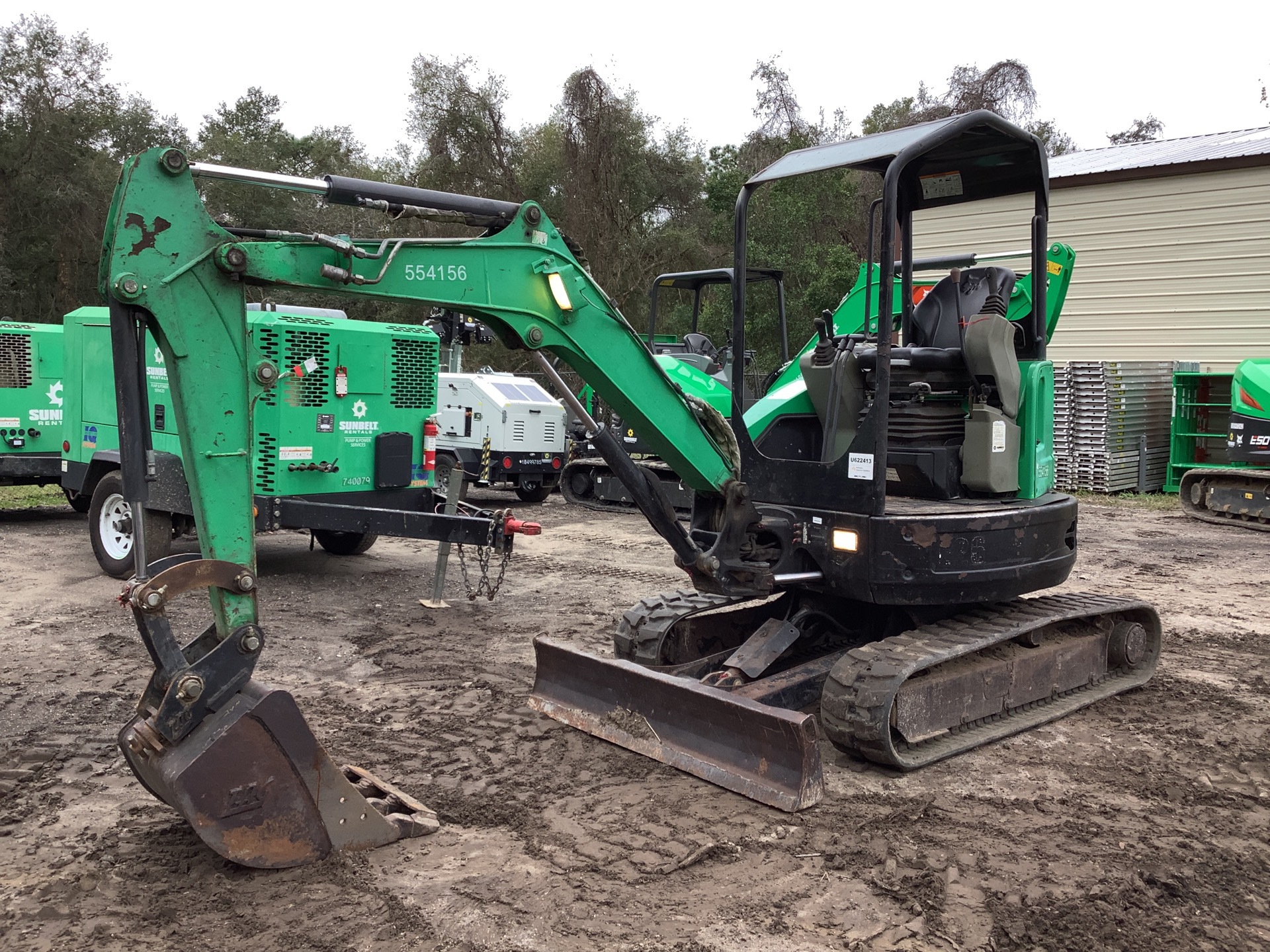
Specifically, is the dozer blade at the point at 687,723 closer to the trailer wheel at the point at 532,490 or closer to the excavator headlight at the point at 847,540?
the excavator headlight at the point at 847,540

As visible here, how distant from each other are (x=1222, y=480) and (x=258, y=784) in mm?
13114

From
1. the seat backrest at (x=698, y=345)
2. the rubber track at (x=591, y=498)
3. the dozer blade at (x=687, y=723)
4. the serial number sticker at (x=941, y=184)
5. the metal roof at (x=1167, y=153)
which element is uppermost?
the metal roof at (x=1167, y=153)

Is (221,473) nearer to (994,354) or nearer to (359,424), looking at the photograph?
(994,354)

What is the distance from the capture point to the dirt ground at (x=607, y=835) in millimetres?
3371

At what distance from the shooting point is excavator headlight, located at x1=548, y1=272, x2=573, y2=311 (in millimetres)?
4449

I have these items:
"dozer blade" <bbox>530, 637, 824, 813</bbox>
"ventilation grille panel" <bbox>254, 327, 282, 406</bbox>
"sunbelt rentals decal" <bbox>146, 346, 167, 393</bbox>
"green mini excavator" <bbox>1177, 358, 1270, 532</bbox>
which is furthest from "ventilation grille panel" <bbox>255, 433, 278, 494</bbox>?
"green mini excavator" <bbox>1177, 358, 1270, 532</bbox>

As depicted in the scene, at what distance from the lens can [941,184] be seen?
19.3ft

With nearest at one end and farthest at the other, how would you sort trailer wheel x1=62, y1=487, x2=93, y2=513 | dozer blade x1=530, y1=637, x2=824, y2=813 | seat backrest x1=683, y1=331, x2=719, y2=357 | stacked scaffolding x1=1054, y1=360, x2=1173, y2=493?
dozer blade x1=530, y1=637, x2=824, y2=813
trailer wheel x1=62, y1=487, x2=93, y2=513
seat backrest x1=683, y1=331, x2=719, y2=357
stacked scaffolding x1=1054, y1=360, x2=1173, y2=493

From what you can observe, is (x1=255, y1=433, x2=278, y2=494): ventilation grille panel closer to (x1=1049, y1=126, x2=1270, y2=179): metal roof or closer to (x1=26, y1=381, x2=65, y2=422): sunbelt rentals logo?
(x1=26, y1=381, x2=65, y2=422): sunbelt rentals logo

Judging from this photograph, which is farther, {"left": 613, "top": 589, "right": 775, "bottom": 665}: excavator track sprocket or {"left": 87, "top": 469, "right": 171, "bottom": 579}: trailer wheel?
{"left": 87, "top": 469, "right": 171, "bottom": 579}: trailer wheel

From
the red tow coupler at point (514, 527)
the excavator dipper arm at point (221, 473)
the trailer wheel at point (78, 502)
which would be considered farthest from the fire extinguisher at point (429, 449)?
the excavator dipper arm at point (221, 473)

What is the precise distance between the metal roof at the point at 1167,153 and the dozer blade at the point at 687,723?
1359 cm

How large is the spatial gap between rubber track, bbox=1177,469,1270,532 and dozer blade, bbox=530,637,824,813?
35.0 ft

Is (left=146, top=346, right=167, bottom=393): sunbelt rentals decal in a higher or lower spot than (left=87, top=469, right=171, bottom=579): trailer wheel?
higher
